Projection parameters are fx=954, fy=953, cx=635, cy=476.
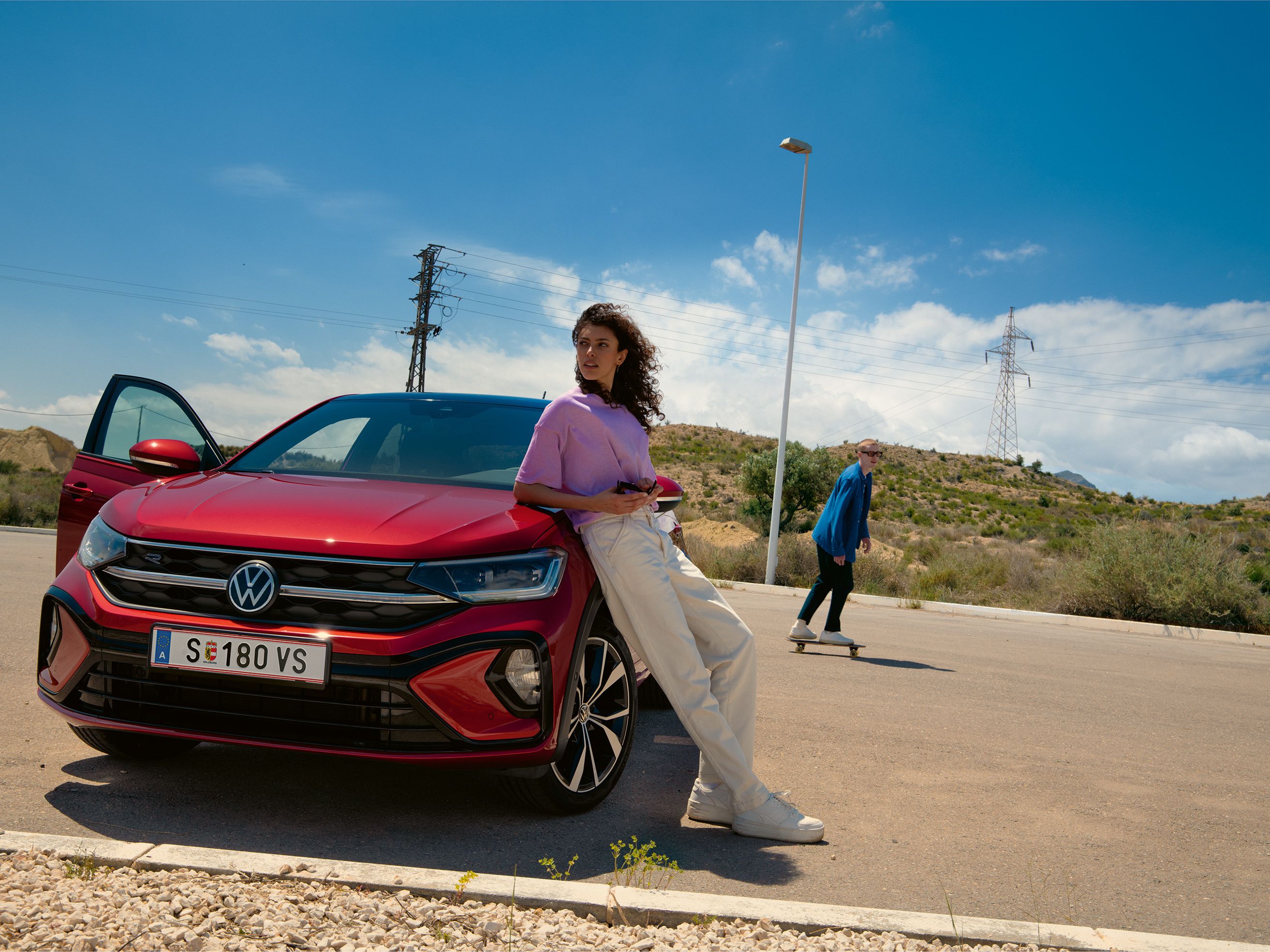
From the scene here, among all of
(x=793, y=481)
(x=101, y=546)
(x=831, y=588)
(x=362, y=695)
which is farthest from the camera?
(x=793, y=481)

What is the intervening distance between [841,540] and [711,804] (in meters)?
4.82

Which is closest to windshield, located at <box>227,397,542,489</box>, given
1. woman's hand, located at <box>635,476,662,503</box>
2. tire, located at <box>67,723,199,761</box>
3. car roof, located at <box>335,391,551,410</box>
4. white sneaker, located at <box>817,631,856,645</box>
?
car roof, located at <box>335,391,551,410</box>

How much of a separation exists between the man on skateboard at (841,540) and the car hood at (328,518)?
496 cm

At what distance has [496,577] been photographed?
312 cm

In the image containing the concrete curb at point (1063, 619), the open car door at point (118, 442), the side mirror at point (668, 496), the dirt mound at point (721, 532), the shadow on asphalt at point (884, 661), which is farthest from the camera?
the dirt mound at point (721, 532)

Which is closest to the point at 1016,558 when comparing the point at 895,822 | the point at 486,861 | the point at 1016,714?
the point at 1016,714

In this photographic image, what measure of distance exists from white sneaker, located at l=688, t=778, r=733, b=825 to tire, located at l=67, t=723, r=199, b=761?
6.15 feet

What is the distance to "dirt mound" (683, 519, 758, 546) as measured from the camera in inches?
1226

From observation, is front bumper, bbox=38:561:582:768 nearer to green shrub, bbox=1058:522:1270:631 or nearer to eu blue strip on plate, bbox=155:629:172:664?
eu blue strip on plate, bbox=155:629:172:664

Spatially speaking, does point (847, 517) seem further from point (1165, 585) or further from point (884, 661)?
point (1165, 585)

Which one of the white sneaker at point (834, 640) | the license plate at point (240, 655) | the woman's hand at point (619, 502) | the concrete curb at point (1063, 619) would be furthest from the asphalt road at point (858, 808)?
the concrete curb at point (1063, 619)

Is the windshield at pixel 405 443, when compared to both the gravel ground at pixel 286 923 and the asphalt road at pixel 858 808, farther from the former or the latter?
the gravel ground at pixel 286 923

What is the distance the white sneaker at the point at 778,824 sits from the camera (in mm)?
3461

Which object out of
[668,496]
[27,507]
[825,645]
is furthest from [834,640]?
[27,507]
